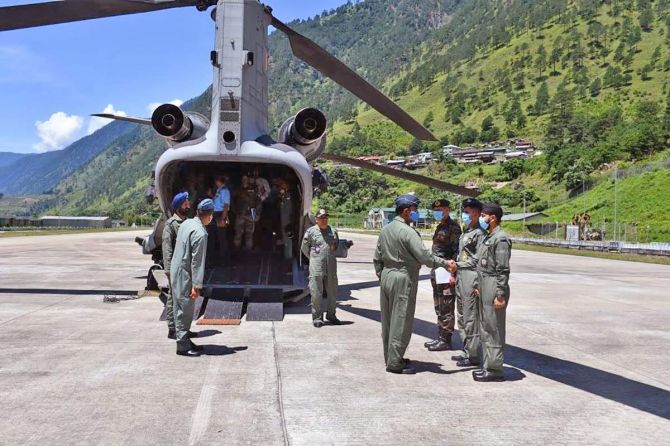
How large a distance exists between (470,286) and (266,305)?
407 cm

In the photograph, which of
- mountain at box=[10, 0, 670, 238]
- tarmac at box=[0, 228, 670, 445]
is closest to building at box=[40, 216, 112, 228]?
mountain at box=[10, 0, 670, 238]

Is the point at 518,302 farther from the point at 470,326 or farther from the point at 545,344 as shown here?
the point at 470,326

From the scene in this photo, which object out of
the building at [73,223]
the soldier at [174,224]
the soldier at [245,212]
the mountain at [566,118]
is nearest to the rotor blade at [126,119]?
the soldier at [245,212]

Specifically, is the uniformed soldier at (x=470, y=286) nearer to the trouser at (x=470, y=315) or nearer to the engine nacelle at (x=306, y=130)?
the trouser at (x=470, y=315)

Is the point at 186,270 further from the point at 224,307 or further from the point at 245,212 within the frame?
the point at 245,212

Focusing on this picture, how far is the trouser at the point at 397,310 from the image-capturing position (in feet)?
19.2

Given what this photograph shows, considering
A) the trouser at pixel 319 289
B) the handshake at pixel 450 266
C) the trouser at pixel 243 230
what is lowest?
the trouser at pixel 319 289

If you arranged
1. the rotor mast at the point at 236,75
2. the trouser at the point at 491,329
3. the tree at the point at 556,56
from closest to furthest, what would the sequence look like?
the trouser at the point at 491,329 < the rotor mast at the point at 236,75 < the tree at the point at 556,56

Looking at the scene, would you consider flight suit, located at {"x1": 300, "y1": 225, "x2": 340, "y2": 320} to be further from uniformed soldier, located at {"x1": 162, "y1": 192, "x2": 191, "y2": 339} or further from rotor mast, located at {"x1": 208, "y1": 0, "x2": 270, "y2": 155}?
uniformed soldier, located at {"x1": 162, "y1": 192, "x2": 191, "y2": 339}

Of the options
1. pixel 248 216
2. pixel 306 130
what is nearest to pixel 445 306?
pixel 248 216

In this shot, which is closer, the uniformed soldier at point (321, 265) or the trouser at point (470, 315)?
the trouser at point (470, 315)

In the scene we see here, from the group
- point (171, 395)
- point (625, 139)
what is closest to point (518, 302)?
point (171, 395)

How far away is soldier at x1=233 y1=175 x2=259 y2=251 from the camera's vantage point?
10805 millimetres

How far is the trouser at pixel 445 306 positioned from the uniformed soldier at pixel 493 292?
1179 millimetres
